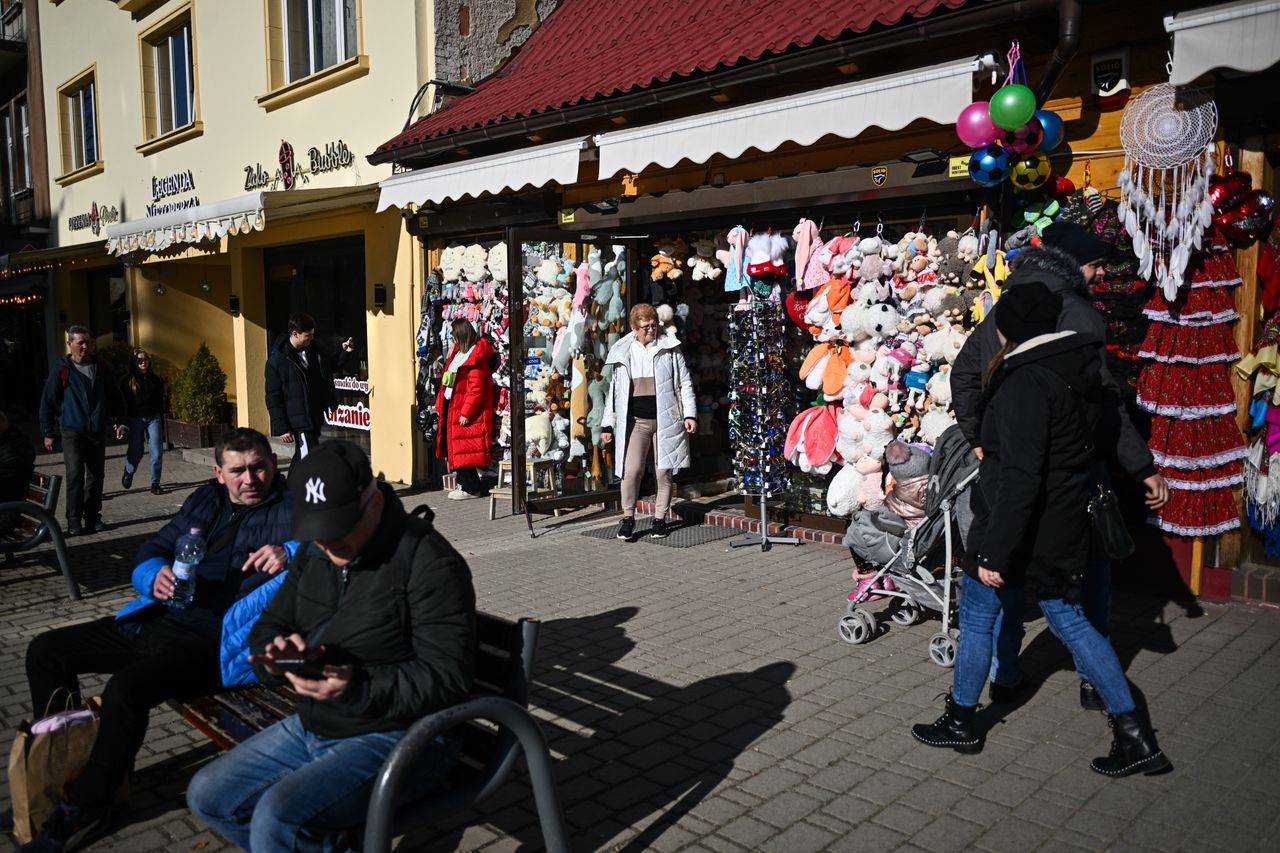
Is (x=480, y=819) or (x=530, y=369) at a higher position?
(x=530, y=369)

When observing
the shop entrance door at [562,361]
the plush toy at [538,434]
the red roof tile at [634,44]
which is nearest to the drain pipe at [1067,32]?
the red roof tile at [634,44]

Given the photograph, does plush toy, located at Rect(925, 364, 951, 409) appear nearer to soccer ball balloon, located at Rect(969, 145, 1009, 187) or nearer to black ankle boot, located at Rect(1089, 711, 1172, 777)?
soccer ball balloon, located at Rect(969, 145, 1009, 187)

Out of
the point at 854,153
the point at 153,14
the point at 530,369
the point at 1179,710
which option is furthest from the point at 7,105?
the point at 1179,710

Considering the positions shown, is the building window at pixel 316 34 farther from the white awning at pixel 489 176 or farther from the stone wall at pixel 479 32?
the white awning at pixel 489 176

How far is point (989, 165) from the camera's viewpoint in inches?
229

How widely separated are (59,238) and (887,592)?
21205mm

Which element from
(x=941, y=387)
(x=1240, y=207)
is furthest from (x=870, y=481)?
(x=1240, y=207)

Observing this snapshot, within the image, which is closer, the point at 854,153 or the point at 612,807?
the point at 612,807

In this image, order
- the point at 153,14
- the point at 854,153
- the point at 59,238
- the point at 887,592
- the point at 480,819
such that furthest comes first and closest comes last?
the point at 59,238
the point at 153,14
the point at 854,153
the point at 887,592
the point at 480,819

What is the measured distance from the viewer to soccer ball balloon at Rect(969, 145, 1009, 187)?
19.0ft

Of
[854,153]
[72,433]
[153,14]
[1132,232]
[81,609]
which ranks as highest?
[153,14]

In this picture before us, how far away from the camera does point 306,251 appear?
44.0 feet

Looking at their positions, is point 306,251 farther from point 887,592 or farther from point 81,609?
point 887,592

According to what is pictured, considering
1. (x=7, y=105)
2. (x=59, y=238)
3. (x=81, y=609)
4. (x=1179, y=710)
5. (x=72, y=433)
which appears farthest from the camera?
(x=7, y=105)
